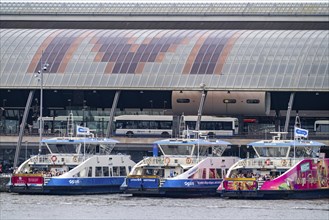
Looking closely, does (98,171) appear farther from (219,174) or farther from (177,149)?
(219,174)

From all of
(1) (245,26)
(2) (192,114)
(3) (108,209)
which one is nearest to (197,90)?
(2) (192,114)

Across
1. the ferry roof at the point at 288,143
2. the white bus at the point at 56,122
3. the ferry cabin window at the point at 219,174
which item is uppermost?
the white bus at the point at 56,122

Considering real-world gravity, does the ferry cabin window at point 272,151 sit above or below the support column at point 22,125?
below

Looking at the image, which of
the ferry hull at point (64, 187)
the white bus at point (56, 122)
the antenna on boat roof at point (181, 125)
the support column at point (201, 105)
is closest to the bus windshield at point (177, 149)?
the ferry hull at point (64, 187)

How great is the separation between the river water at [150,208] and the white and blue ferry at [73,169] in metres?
1.61

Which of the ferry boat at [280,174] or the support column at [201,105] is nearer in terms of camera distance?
the ferry boat at [280,174]

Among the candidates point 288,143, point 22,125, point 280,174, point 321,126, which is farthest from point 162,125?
point 280,174

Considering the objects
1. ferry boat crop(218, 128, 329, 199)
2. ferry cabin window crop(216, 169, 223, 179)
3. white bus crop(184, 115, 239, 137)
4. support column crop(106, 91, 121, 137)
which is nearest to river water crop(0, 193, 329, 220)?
ferry boat crop(218, 128, 329, 199)

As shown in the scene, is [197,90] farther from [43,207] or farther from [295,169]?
[43,207]

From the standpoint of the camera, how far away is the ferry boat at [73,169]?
123m

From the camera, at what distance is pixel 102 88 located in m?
150

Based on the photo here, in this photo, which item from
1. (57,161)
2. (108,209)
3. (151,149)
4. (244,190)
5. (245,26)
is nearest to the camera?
(108,209)

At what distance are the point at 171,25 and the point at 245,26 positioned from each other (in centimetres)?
901

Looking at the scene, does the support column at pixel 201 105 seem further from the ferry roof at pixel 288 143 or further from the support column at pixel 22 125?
the support column at pixel 22 125
